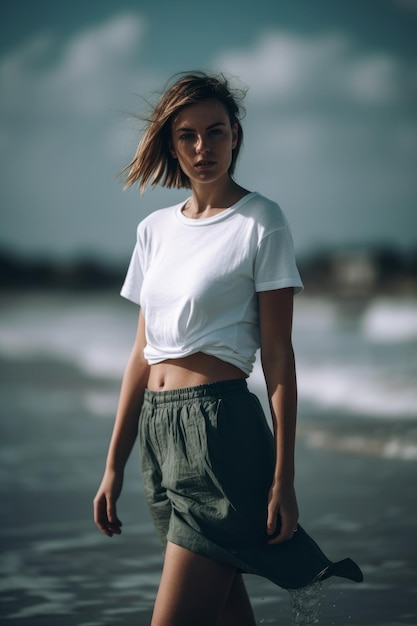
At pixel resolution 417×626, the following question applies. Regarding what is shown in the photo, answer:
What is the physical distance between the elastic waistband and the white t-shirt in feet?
0.15

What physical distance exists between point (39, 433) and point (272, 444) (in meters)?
4.90

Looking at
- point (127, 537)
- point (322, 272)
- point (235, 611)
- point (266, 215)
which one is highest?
point (322, 272)

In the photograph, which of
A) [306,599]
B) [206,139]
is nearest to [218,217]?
[206,139]

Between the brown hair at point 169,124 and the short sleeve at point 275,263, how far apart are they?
1.04 feet

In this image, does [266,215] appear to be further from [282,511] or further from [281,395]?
[282,511]

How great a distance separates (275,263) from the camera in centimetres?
205

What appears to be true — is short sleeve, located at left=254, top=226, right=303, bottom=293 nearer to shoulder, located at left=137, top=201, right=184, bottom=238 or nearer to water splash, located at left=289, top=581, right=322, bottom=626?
shoulder, located at left=137, top=201, right=184, bottom=238

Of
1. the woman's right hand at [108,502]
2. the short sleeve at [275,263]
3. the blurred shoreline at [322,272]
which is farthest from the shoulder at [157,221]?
the blurred shoreline at [322,272]

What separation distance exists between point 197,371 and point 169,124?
61cm

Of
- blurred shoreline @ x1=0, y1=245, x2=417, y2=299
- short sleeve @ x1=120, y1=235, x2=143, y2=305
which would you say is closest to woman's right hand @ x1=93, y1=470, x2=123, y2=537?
short sleeve @ x1=120, y1=235, x2=143, y2=305

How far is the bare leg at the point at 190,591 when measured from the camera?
2004 mm

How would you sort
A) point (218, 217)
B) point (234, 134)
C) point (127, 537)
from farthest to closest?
point (127, 537) < point (234, 134) < point (218, 217)

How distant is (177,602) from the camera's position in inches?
78.7

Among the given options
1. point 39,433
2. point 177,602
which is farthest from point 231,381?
point 39,433
